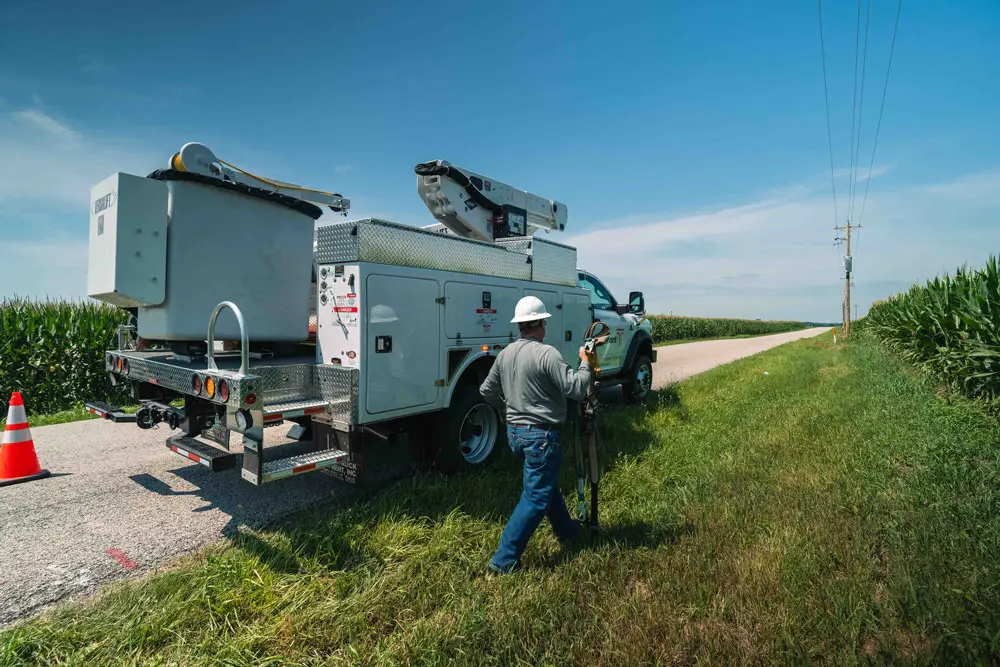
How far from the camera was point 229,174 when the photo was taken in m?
5.26

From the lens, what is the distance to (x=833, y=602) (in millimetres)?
2822

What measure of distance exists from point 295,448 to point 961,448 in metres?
7.03

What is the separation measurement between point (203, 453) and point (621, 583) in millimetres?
3138

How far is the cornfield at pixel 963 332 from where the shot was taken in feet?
23.3

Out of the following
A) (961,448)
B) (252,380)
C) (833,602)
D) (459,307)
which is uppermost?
(459,307)

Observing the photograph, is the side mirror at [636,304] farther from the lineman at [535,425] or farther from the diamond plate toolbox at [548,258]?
the lineman at [535,425]

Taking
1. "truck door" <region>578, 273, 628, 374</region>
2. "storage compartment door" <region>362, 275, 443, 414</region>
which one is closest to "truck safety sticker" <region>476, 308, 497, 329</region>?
"storage compartment door" <region>362, 275, 443, 414</region>

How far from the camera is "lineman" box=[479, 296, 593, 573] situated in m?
3.37

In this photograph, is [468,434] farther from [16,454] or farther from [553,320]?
[16,454]

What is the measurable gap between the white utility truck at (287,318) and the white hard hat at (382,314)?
1 cm

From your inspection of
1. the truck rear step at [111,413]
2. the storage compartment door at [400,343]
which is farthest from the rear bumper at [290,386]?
the truck rear step at [111,413]

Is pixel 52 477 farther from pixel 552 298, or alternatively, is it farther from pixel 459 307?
pixel 552 298

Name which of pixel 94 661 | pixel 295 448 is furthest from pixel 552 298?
pixel 94 661

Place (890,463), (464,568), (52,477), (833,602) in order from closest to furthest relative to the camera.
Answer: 1. (833,602)
2. (464,568)
3. (890,463)
4. (52,477)
